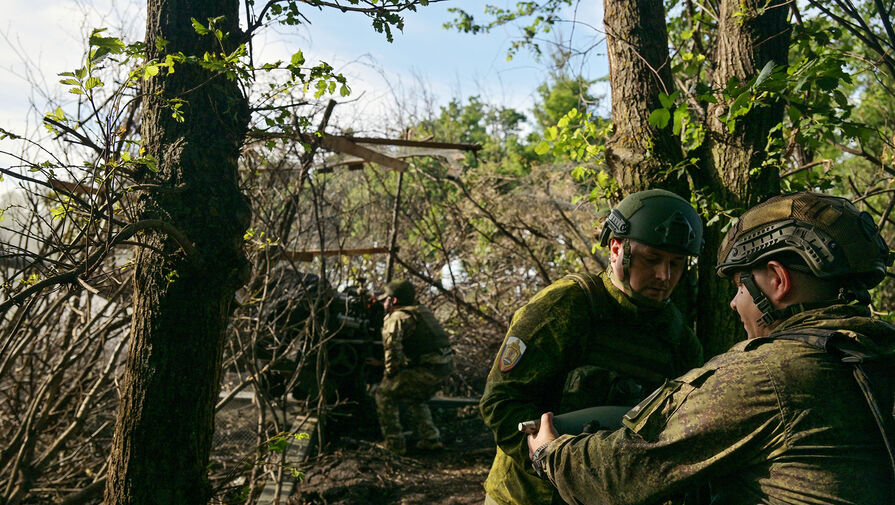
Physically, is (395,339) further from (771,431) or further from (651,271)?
(771,431)

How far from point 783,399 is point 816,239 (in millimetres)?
455

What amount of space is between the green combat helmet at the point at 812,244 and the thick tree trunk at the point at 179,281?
2.08 m

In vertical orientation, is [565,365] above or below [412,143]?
below

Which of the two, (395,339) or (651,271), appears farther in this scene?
(395,339)

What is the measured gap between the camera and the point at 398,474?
275 inches

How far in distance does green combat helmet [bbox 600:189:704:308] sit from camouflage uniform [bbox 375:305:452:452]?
5239mm

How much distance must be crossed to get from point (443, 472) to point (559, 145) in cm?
385

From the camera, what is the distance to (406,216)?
9.66 meters

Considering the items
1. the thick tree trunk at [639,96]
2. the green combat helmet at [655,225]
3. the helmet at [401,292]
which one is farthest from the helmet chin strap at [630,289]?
the helmet at [401,292]

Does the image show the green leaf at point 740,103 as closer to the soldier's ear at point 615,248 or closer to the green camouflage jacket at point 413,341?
the soldier's ear at point 615,248

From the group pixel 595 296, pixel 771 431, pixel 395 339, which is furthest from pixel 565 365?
pixel 395 339

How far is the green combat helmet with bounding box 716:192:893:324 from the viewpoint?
1804 mm

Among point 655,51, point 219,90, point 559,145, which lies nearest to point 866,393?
point 219,90

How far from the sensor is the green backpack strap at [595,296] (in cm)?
258
